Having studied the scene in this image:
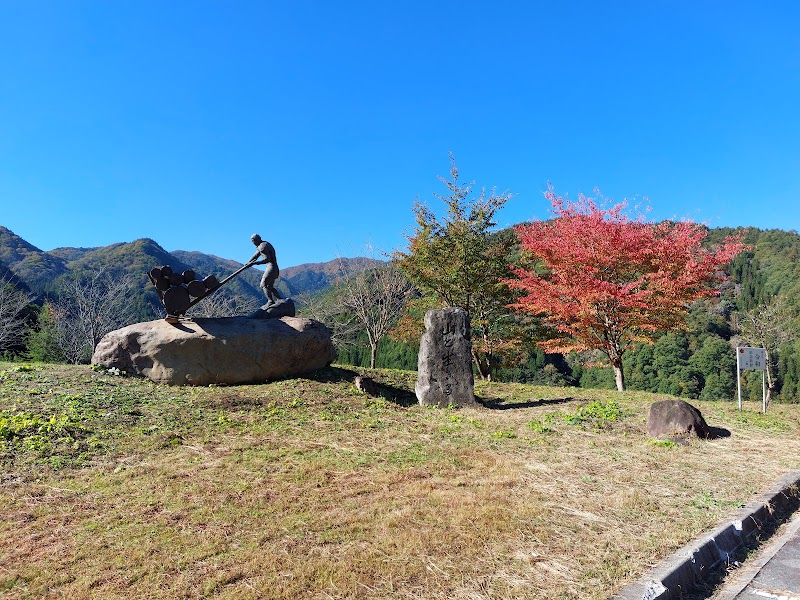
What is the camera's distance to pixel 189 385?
10.6m

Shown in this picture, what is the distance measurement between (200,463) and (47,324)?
90.3 ft

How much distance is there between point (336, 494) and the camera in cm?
494

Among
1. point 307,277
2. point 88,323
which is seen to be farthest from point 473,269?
point 307,277

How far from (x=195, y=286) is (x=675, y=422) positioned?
1048cm

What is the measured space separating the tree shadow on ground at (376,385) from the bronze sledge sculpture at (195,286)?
1997mm

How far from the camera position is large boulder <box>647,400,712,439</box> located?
7.67 meters

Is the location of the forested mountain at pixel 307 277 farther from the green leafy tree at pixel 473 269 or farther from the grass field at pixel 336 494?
the grass field at pixel 336 494

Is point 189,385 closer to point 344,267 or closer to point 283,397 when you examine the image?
point 283,397

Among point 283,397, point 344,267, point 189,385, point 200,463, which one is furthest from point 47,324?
point 200,463

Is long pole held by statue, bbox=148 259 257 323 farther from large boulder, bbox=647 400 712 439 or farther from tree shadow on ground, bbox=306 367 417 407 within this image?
large boulder, bbox=647 400 712 439

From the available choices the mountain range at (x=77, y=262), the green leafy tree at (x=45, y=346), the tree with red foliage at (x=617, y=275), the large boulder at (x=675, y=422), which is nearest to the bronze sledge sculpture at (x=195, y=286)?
the tree with red foliage at (x=617, y=275)

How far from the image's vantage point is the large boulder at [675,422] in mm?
7668

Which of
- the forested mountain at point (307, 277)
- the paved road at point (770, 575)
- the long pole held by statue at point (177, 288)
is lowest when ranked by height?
the paved road at point (770, 575)

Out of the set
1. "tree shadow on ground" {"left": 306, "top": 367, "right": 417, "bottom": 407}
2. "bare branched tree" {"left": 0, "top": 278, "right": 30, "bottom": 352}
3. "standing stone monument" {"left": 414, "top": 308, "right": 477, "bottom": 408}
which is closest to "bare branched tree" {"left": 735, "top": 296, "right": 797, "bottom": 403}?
"standing stone monument" {"left": 414, "top": 308, "right": 477, "bottom": 408}
